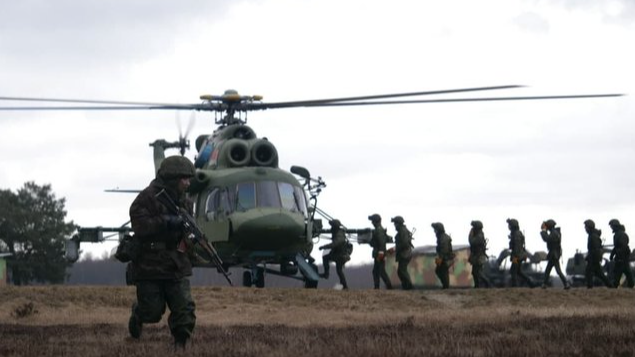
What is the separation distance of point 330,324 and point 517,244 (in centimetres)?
1337

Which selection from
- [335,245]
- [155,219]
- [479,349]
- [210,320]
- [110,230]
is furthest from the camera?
[110,230]

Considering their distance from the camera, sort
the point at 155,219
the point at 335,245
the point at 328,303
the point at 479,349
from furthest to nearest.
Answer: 1. the point at 335,245
2. the point at 328,303
3. the point at 155,219
4. the point at 479,349

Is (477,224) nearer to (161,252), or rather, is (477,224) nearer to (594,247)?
(594,247)

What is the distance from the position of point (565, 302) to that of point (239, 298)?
6.10m

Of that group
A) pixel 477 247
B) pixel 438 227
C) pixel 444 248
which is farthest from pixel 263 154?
pixel 477 247

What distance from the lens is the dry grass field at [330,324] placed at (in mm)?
12969

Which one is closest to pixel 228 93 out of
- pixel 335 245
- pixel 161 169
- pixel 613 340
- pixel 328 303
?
pixel 335 245

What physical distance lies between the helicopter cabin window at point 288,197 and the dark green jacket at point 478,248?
4223 millimetres

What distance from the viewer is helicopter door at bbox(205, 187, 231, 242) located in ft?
100

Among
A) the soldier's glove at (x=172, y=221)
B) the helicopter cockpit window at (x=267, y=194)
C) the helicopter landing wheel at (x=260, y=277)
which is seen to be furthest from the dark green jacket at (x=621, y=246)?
the soldier's glove at (x=172, y=221)

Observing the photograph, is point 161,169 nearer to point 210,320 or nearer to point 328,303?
point 210,320

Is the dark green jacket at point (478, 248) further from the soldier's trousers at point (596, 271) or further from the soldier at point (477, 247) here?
the soldier's trousers at point (596, 271)

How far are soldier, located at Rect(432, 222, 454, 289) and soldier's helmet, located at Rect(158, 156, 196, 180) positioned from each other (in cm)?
1669

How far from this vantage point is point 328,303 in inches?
945
